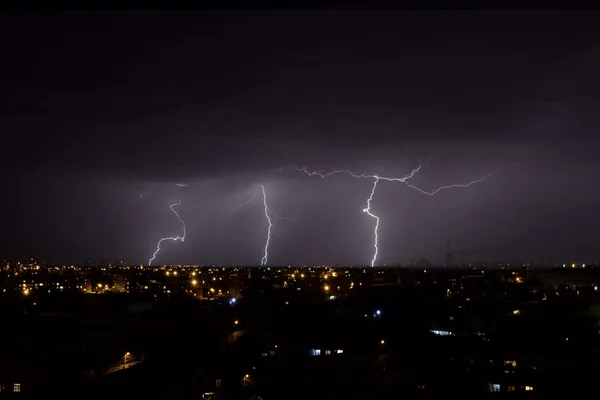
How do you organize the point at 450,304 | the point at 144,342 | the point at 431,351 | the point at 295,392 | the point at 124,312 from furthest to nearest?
1. the point at 450,304
2. the point at 124,312
3. the point at 144,342
4. the point at 431,351
5. the point at 295,392

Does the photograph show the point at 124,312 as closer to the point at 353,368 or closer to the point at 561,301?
the point at 353,368

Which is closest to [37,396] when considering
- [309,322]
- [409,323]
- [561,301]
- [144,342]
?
[144,342]

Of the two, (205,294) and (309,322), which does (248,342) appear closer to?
(309,322)

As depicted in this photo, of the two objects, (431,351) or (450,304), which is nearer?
(431,351)

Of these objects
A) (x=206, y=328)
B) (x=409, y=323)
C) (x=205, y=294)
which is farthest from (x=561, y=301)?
(x=205, y=294)

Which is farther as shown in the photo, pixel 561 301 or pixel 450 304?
pixel 450 304

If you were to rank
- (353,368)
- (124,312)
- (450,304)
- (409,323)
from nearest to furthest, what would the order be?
1. (353,368)
2. (409,323)
3. (124,312)
4. (450,304)

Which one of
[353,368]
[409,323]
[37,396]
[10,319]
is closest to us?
[37,396]

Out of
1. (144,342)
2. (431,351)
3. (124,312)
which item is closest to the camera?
(431,351)
